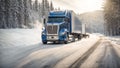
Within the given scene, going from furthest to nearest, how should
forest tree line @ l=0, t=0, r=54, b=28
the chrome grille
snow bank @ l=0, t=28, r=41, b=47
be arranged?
forest tree line @ l=0, t=0, r=54, b=28 < the chrome grille < snow bank @ l=0, t=28, r=41, b=47

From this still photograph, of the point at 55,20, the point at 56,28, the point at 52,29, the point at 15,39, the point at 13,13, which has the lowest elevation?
the point at 15,39

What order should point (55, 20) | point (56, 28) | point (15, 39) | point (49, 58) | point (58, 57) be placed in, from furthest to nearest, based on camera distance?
point (15, 39)
point (55, 20)
point (56, 28)
point (58, 57)
point (49, 58)

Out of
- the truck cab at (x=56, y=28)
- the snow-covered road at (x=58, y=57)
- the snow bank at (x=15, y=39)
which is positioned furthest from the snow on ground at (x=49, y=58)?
the truck cab at (x=56, y=28)

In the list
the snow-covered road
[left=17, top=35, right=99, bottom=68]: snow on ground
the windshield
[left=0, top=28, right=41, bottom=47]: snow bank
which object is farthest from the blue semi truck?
[left=17, top=35, right=99, bottom=68]: snow on ground

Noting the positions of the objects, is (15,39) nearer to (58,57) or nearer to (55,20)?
(55,20)

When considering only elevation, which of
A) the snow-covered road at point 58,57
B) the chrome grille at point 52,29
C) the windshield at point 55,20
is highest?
the windshield at point 55,20

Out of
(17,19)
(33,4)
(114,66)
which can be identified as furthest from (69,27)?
(33,4)

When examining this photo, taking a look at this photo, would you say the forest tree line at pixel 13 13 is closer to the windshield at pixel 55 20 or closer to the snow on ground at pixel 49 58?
the windshield at pixel 55 20

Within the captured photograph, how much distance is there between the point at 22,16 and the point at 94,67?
100 m

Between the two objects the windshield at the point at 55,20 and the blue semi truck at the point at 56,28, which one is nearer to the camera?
the blue semi truck at the point at 56,28

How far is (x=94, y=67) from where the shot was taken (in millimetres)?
10734

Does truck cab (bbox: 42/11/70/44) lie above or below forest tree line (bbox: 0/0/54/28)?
below

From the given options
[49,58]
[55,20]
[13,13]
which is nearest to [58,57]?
[49,58]

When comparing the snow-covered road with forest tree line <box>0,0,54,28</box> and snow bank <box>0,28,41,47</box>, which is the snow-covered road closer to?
snow bank <box>0,28,41,47</box>
